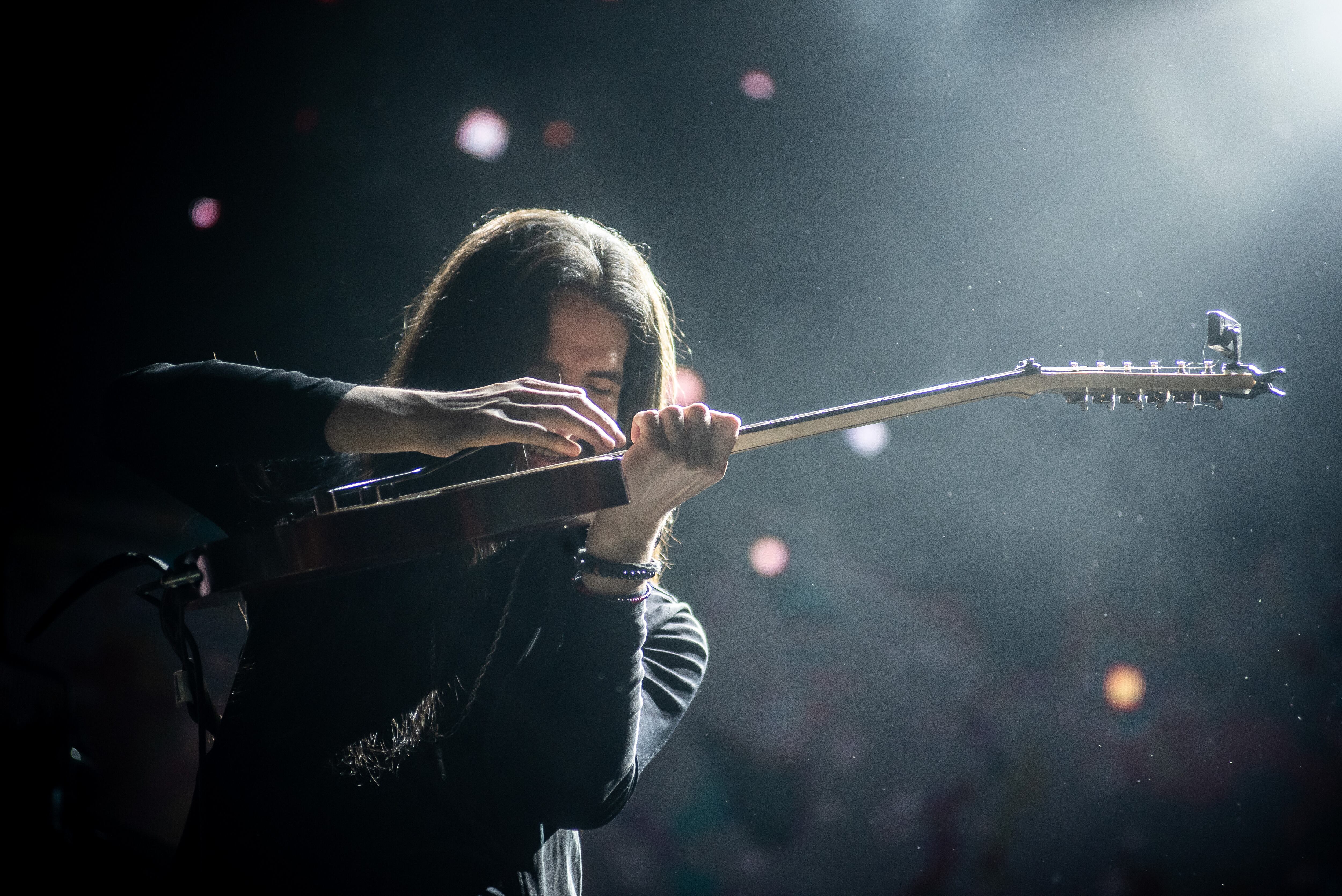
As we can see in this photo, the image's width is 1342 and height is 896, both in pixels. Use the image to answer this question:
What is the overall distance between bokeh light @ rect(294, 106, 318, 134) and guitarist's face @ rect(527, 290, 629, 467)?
1466 mm

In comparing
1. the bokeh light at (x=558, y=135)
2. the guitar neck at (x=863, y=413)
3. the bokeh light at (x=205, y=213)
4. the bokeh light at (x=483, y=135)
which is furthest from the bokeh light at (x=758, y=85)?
the bokeh light at (x=205, y=213)

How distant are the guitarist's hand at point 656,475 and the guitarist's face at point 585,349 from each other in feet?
1.07

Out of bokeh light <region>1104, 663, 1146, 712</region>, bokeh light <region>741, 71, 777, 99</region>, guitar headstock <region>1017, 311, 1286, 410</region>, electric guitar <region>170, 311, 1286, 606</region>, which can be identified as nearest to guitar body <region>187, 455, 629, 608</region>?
electric guitar <region>170, 311, 1286, 606</region>

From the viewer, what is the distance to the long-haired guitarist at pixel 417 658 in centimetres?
111

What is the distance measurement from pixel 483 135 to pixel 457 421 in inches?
73.2

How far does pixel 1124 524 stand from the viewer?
2916 millimetres

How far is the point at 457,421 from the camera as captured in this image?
3.67ft

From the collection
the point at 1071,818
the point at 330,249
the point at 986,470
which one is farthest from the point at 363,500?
the point at 1071,818

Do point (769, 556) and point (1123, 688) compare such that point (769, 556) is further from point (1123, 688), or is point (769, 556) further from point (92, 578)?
point (92, 578)

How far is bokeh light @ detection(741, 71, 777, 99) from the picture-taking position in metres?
2.80

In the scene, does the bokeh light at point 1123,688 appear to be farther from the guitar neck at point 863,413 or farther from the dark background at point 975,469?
the guitar neck at point 863,413

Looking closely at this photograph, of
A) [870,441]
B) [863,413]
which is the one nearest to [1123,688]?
[870,441]

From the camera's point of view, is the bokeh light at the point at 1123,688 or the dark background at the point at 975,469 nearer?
the dark background at the point at 975,469

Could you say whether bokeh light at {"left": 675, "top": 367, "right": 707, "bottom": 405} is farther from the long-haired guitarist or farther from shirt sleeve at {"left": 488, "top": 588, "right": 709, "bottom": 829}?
shirt sleeve at {"left": 488, "top": 588, "right": 709, "bottom": 829}
